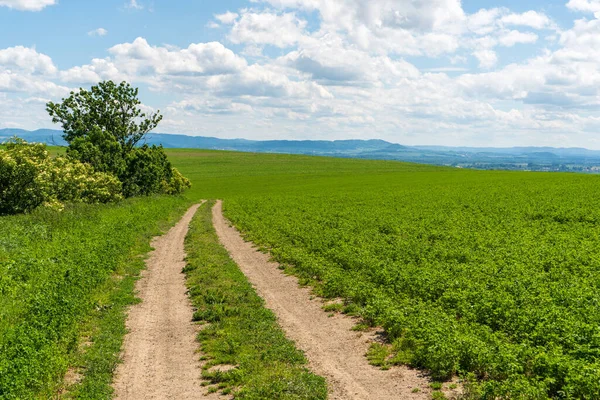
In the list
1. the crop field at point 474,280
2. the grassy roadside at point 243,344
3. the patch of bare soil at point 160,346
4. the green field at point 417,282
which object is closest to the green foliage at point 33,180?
the green field at point 417,282

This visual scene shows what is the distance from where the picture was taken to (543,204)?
45.8 m

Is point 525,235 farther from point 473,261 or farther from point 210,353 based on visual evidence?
point 210,353

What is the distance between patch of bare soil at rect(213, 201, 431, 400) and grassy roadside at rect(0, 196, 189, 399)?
6140 millimetres

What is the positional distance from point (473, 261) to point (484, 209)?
909 inches

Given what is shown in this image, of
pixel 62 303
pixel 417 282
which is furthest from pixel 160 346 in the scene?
pixel 417 282

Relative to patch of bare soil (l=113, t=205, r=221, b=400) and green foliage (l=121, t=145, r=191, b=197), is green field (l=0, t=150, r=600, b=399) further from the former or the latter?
green foliage (l=121, t=145, r=191, b=197)

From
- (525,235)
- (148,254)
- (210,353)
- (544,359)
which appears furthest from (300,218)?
(544,359)

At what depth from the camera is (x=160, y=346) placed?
16500mm

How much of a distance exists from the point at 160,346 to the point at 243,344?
297cm

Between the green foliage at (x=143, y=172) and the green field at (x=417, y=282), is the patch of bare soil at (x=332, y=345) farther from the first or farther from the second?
the green foliage at (x=143, y=172)

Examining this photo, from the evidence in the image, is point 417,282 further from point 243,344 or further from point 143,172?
point 143,172

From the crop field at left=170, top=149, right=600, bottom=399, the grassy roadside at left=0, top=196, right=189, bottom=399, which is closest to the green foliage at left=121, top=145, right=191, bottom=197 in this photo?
the crop field at left=170, top=149, right=600, bottom=399

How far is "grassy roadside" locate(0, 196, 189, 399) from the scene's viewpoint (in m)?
12.2

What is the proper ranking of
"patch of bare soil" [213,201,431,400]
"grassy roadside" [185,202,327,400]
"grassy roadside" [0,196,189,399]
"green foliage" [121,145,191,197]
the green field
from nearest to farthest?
"grassy roadside" [0,196,189,399] → the green field → "grassy roadside" [185,202,327,400] → "patch of bare soil" [213,201,431,400] → "green foliage" [121,145,191,197]
